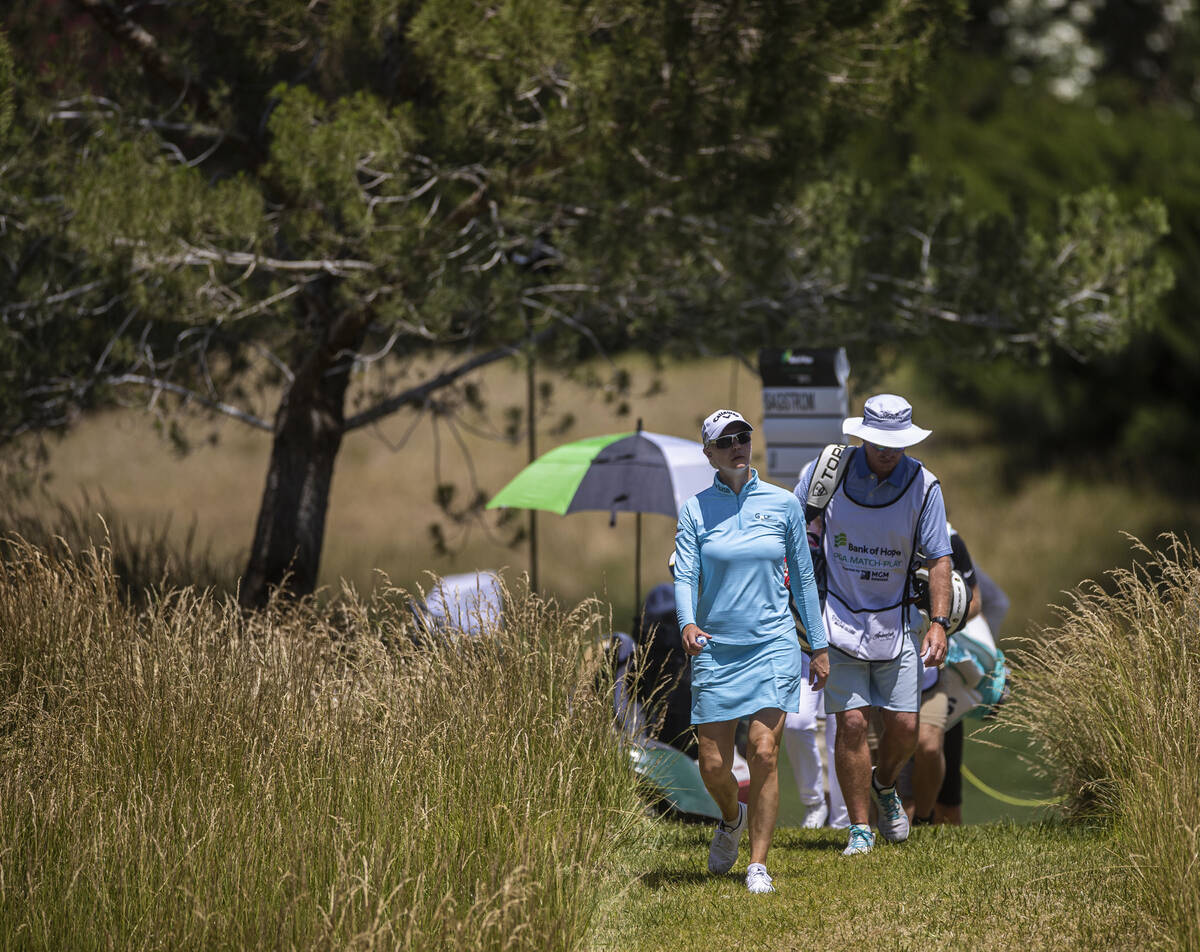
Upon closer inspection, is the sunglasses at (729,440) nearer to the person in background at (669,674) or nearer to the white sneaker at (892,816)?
the white sneaker at (892,816)

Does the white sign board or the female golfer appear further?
the white sign board

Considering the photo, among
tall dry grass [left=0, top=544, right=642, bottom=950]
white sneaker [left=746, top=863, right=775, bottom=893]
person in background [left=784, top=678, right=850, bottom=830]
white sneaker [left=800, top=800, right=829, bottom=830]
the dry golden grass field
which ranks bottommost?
the dry golden grass field

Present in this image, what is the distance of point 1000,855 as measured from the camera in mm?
6039

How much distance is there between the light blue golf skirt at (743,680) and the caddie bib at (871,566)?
62 centimetres

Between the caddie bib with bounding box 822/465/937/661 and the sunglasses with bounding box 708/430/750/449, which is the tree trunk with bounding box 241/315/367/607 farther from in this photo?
the sunglasses with bounding box 708/430/750/449

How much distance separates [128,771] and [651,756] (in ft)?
7.36

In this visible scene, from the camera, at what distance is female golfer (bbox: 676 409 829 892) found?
17.9ft

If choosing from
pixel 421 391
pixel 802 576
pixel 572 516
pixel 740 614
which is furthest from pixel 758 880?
pixel 572 516

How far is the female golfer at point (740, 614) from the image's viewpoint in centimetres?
545

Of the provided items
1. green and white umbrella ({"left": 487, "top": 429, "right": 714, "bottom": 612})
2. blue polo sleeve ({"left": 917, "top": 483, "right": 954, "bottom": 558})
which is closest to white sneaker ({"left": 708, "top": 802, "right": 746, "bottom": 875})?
blue polo sleeve ({"left": 917, "top": 483, "right": 954, "bottom": 558})

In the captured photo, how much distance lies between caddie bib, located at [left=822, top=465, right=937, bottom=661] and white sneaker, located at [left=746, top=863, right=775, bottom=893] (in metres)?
0.99

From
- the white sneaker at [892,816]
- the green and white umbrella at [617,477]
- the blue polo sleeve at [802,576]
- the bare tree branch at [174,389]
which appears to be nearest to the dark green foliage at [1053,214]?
the bare tree branch at [174,389]

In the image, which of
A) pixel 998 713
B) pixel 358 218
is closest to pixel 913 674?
pixel 998 713

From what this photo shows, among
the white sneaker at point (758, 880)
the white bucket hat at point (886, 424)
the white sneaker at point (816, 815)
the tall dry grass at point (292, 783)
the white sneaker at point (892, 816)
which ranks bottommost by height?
the white sneaker at point (816, 815)
